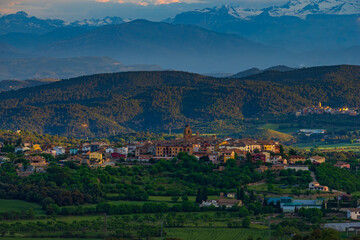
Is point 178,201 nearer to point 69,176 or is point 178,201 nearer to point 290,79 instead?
point 69,176

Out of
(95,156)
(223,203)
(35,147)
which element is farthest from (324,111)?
(223,203)

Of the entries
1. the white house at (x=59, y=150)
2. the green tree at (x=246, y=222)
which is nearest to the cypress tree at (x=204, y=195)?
the green tree at (x=246, y=222)

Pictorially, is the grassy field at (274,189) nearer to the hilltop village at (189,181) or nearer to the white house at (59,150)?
the hilltop village at (189,181)

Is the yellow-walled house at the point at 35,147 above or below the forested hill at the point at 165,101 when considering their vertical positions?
below

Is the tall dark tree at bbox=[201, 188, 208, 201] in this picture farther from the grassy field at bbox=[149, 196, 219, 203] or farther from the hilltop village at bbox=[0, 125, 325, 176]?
the hilltop village at bbox=[0, 125, 325, 176]

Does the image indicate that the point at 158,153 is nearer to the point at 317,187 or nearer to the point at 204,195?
the point at 317,187
